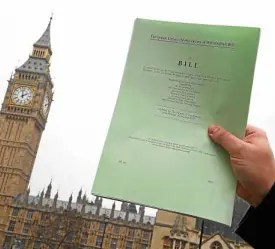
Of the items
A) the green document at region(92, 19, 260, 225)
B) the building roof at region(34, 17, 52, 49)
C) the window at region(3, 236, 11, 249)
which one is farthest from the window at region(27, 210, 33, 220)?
the green document at region(92, 19, 260, 225)

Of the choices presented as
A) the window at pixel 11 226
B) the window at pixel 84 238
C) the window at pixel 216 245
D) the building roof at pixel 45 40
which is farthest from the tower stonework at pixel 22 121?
the window at pixel 216 245

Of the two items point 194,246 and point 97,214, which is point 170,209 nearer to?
point 194,246

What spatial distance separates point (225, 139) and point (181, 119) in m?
0.22

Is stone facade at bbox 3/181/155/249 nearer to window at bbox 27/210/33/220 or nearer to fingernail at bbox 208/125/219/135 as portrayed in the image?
window at bbox 27/210/33/220

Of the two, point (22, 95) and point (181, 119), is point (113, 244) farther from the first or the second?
point (181, 119)

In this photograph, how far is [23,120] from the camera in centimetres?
5859

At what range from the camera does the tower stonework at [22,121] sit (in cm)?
5525

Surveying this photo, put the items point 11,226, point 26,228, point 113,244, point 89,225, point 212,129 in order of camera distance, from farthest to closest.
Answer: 1. point 11,226
2. point 26,228
3. point 89,225
4. point 113,244
5. point 212,129

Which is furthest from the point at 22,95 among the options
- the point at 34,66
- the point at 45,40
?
the point at 45,40

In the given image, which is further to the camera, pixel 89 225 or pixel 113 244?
pixel 89 225

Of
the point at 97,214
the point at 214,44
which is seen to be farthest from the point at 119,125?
the point at 97,214

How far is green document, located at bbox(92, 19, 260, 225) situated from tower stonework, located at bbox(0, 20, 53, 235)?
179 ft

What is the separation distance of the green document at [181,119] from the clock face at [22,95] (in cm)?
5936

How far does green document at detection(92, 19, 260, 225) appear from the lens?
1.83 meters
